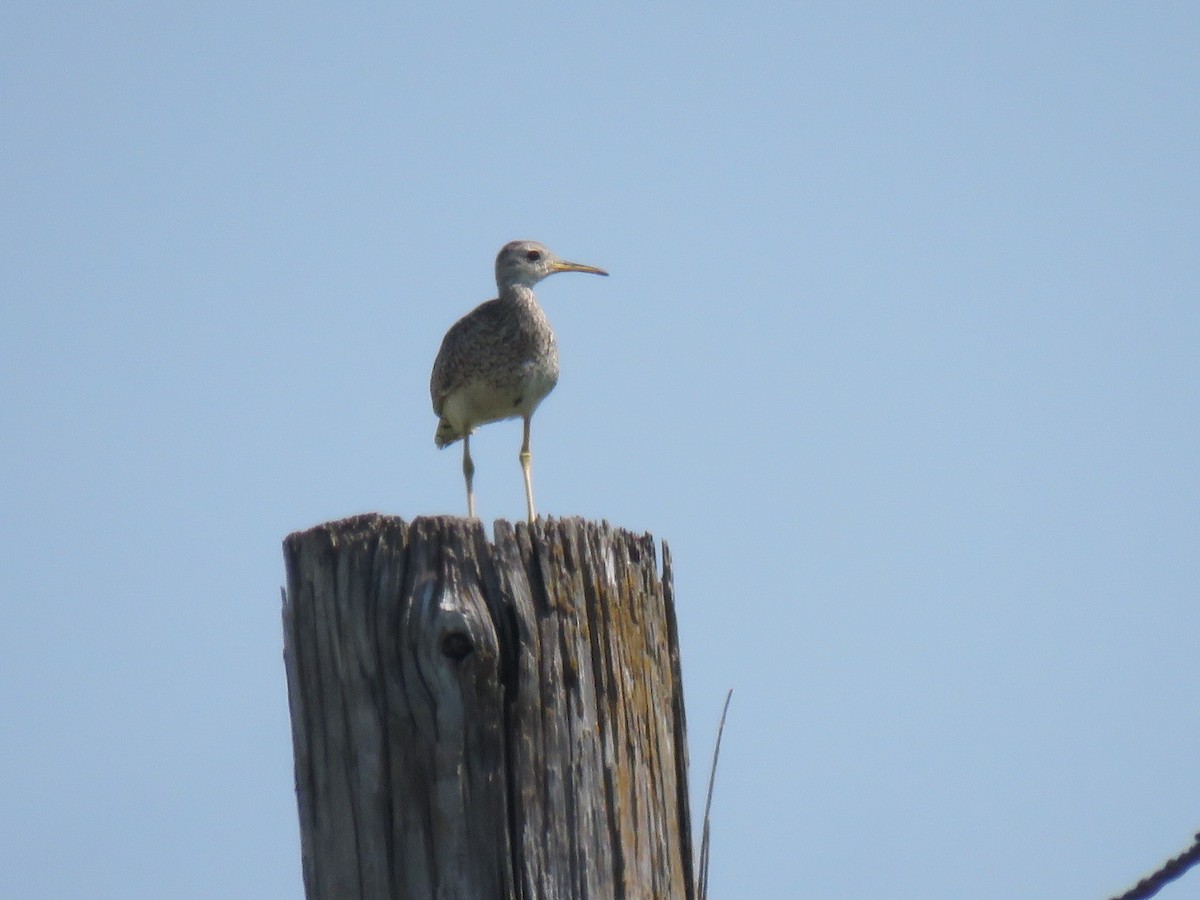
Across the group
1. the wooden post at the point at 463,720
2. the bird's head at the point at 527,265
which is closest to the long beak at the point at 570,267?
the bird's head at the point at 527,265

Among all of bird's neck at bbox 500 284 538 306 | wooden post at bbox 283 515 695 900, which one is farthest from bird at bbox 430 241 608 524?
wooden post at bbox 283 515 695 900

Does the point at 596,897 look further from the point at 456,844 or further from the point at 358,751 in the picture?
the point at 358,751

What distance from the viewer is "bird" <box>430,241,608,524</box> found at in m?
10.2

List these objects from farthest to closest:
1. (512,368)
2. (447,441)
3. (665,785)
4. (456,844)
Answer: (447,441)
(512,368)
(665,785)
(456,844)

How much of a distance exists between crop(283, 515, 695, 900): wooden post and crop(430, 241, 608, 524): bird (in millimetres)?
6658

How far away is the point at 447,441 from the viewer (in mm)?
11242

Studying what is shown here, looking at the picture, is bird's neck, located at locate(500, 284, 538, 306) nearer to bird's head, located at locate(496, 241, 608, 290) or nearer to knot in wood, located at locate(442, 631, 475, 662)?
bird's head, located at locate(496, 241, 608, 290)

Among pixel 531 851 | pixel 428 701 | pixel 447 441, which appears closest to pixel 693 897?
pixel 531 851

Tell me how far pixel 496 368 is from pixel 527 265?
1.29 meters

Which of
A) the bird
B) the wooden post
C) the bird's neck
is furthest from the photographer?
the bird's neck

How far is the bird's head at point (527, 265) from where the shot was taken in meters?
11.2

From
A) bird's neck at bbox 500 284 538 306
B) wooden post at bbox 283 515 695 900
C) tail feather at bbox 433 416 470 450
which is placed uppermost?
bird's neck at bbox 500 284 538 306

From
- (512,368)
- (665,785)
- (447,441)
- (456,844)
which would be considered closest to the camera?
(456,844)

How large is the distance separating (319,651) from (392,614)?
0.17 m
